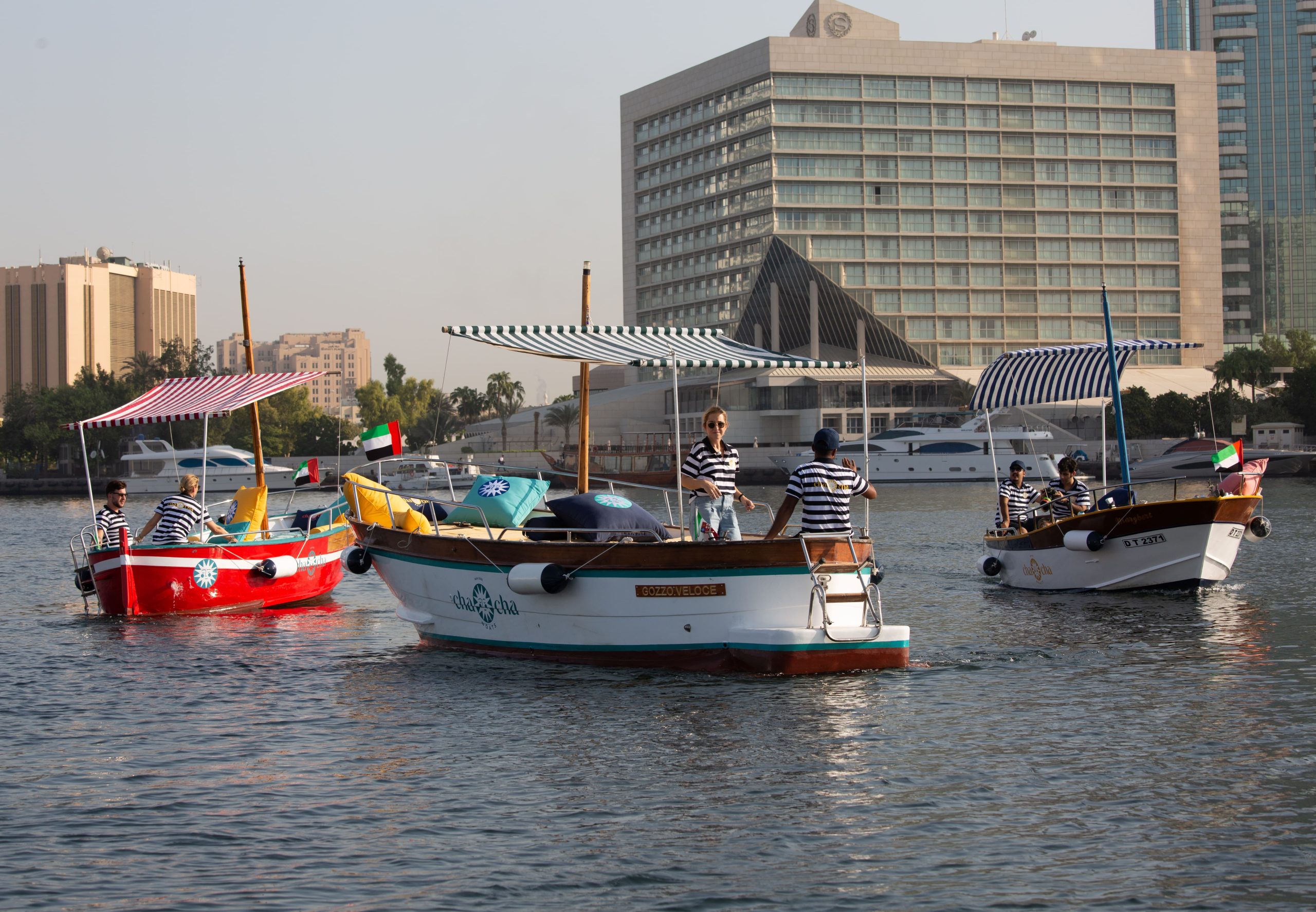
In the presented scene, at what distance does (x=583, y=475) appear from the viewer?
1833cm

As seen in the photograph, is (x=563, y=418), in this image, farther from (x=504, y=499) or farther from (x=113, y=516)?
(x=504, y=499)

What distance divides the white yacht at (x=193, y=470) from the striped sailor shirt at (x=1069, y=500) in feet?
224

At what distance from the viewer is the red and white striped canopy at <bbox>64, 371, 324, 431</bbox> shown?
22594 millimetres

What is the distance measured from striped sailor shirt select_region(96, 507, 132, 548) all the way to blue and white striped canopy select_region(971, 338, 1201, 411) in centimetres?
1551

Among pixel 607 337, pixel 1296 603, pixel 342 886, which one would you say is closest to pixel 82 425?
pixel 607 337

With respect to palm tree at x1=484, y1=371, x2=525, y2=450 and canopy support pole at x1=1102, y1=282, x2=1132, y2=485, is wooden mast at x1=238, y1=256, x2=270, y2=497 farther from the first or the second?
palm tree at x1=484, y1=371, x2=525, y2=450

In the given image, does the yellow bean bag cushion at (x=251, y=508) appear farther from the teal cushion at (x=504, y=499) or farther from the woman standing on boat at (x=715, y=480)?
the woman standing on boat at (x=715, y=480)

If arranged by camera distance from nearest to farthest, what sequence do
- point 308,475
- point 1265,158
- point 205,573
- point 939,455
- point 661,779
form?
point 661,779, point 205,573, point 308,475, point 939,455, point 1265,158

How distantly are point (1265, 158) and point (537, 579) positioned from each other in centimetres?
15758

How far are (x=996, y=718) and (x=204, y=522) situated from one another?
14.6 metres

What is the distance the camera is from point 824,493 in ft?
45.7

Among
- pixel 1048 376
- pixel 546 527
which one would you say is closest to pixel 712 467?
pixel 546 527

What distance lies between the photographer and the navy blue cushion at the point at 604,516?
15180mm

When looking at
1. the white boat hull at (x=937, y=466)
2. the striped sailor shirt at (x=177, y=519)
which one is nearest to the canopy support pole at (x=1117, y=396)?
the striped sailor shirt at (x=177, y=519)
